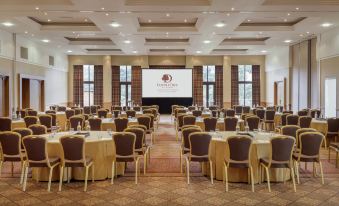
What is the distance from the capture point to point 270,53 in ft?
72.1

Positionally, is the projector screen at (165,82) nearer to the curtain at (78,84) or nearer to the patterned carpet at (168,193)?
the curtain at (78,84)

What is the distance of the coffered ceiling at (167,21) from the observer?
32.8 feet

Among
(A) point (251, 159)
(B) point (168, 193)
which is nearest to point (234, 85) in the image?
(A) point (251, 159)

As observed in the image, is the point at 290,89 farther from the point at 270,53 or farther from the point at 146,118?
the point at 146,118

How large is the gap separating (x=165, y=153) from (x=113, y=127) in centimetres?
212

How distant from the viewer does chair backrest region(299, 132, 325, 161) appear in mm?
5957

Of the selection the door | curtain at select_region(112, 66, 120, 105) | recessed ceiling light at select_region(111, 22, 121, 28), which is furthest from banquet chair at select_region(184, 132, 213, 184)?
→ curtain at select_region(112, 66, 120, 105)

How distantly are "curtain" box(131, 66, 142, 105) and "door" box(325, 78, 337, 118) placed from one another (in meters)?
12.2

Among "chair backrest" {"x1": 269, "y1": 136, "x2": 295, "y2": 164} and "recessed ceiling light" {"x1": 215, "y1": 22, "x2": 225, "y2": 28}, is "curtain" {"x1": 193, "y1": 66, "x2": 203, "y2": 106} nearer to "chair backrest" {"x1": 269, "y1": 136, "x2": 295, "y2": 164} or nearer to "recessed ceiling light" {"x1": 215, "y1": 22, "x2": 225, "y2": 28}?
"recessed ceiling light" {"x1": 215, "y1": 22, "x2": 225, "y2": 28}

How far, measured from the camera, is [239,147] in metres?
5.70

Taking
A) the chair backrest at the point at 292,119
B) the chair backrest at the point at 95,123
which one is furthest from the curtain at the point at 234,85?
the chair backrest at the point at 95,123

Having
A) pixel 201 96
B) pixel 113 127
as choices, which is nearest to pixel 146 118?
pixel 113 127

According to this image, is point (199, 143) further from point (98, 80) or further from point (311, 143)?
point (98, 80)

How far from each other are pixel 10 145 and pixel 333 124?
7.74 meters
